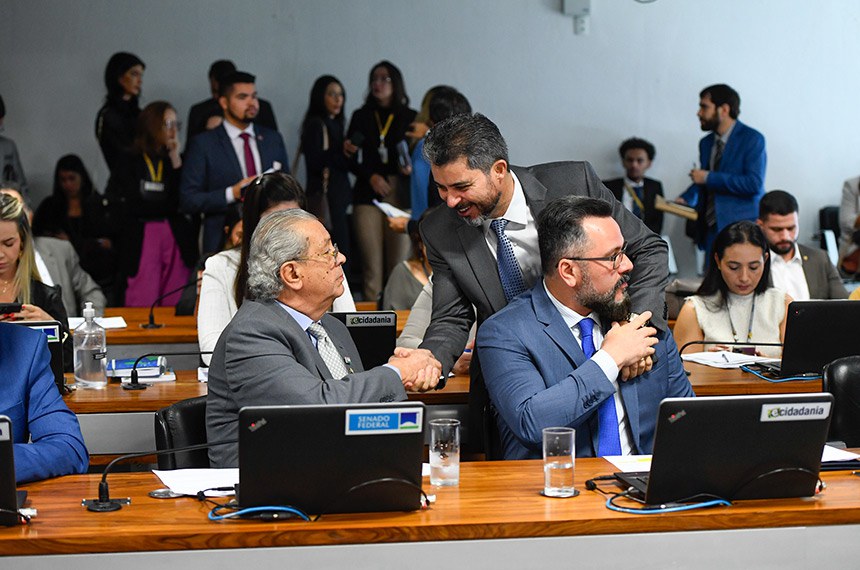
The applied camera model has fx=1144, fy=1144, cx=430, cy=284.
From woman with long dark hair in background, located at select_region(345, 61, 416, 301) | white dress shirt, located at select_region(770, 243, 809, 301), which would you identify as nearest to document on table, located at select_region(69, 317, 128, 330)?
woman with long dark hair in background, located at select_region(345, 61, 416, 301)

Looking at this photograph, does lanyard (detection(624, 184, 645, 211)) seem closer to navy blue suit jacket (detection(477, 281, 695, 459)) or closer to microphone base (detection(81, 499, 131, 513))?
navy blue suit jacket (detection(477, 281, 695, 459))

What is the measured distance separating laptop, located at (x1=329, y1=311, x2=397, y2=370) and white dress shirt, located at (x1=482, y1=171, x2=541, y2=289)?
1.72 feet

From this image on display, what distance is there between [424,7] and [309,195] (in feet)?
7.21

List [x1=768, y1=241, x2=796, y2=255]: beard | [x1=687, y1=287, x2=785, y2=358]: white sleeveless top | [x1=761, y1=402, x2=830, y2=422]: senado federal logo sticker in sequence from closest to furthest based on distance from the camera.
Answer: [x1=761, y1=402, x2=830, y2=422]: senado federal logo sticker → [x1=687, y1=287, x2=785, y2=358]: white sleeveless top → [x1=768, y1=241, x2=796, y2=255]: beard

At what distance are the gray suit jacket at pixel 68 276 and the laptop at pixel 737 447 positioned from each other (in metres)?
4.32

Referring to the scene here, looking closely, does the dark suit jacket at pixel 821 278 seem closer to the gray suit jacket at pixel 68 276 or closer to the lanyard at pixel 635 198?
the lanyard at pixel 635 198

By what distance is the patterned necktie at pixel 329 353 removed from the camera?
10.00ft

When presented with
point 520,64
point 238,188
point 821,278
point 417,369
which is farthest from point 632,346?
point 520,64

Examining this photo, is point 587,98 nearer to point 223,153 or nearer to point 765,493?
point 223,153

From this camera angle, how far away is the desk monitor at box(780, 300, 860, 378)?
12.8ft

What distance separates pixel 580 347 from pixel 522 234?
472mm

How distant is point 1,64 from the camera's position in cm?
→ 916

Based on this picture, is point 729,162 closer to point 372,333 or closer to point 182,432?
point 372,333

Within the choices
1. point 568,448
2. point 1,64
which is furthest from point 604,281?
point 1,64
